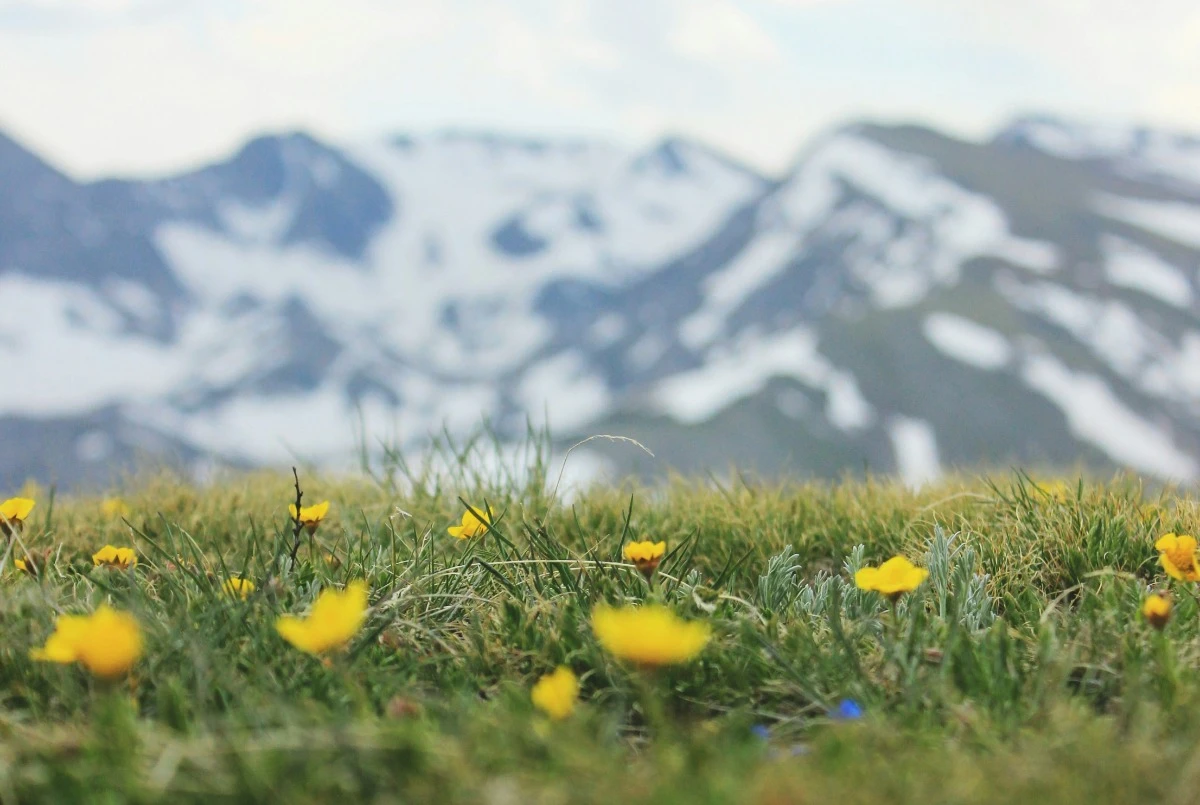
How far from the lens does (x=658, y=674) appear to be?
294cm

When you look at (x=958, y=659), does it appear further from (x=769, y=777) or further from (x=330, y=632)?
(x=330, y=632)

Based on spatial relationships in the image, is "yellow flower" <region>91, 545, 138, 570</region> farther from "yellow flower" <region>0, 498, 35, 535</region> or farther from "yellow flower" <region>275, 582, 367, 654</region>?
"yellow flower" <region>275, 582, 367, 654</region>

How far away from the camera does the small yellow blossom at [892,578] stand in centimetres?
291

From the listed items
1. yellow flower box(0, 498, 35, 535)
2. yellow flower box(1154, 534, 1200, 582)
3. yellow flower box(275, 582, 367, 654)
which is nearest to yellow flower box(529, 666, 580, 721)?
yellow flower box(275, 582, 367, 654)

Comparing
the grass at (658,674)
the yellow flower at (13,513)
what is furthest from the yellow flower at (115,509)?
the yellow flower at (13,513)

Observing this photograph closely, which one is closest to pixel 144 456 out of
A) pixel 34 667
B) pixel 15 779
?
pixel 34 667

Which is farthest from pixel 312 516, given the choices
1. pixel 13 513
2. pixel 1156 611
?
pixel 1156 611

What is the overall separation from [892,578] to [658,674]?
780 mm

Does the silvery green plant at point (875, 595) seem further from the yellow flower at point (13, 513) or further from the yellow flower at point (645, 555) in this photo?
the yellow flower at point (13, 513)

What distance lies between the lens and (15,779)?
2.24 m

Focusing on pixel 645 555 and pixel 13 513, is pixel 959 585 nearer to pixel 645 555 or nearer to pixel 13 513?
pixel 645 555

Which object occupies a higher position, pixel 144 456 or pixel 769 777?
pixel 769 777

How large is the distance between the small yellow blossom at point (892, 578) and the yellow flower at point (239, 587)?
2073mm

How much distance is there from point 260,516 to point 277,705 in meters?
3.42
